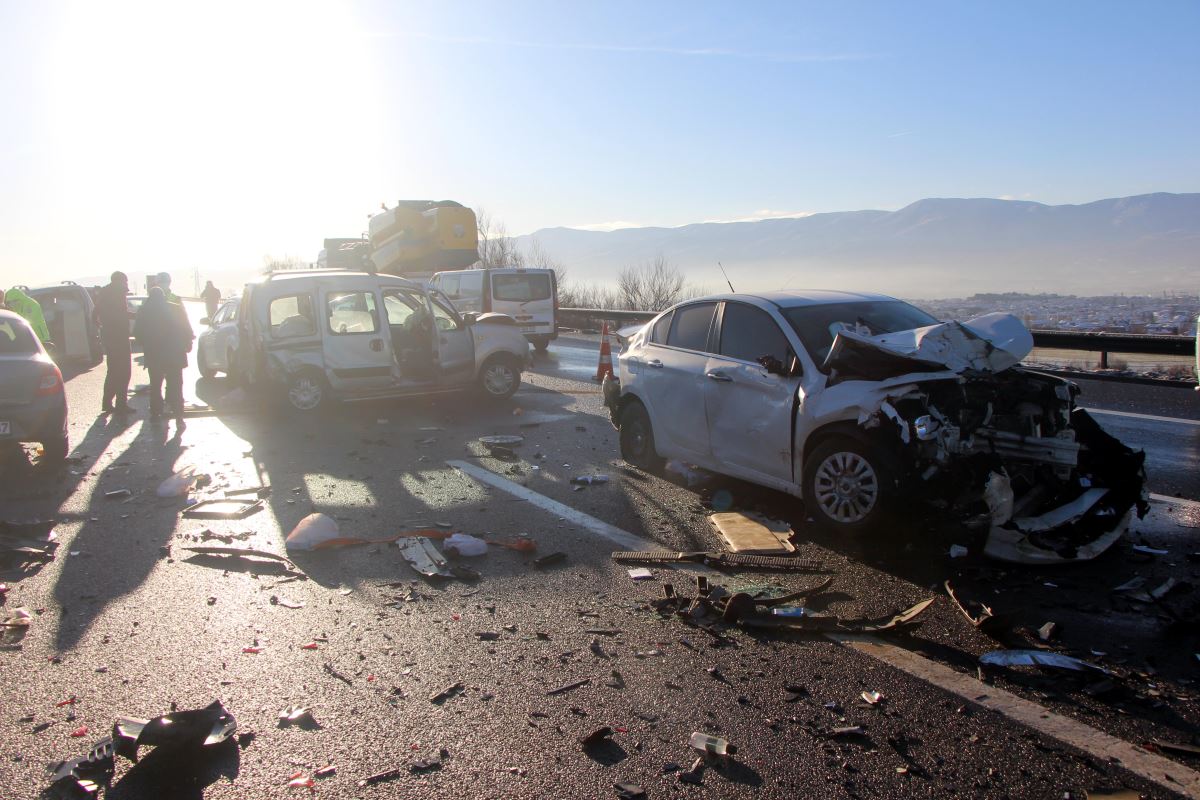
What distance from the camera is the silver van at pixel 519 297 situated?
69.8ft

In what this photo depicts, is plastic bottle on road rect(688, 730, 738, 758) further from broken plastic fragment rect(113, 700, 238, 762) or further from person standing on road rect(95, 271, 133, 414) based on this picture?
person standing on road rect(95, 271, 133, 414)

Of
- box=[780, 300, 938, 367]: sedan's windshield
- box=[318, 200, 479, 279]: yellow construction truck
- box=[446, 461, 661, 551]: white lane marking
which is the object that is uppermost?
box=[318, 200, 479, 279]: yellow construction truck

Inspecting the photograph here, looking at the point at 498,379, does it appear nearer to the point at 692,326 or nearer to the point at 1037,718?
the point at 692,326

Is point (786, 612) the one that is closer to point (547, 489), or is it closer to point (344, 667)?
point (344, 667)

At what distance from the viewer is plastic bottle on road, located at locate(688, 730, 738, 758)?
3322mm

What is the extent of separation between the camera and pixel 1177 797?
9.68 feet

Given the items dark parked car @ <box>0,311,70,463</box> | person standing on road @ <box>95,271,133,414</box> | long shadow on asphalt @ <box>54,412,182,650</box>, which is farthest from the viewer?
person standing on road @ <box>95,271,133,414</box>

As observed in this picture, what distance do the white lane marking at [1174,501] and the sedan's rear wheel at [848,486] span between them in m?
2.90

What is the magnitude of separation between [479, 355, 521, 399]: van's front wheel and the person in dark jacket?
4.20 metres

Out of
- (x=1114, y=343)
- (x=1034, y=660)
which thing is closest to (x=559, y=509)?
(x=1034, y=660)

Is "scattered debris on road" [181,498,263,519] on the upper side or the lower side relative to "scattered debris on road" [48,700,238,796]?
lower

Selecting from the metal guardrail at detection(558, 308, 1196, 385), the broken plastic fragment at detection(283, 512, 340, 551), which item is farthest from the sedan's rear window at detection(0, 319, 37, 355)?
the metal guardrail at detection(558, 308, 1196, 385)

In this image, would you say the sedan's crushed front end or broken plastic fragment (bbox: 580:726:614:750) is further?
the sedan's crushed front end

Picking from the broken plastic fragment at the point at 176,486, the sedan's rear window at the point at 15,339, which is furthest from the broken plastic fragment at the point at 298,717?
the sedan's rear window at the point at 15,339
